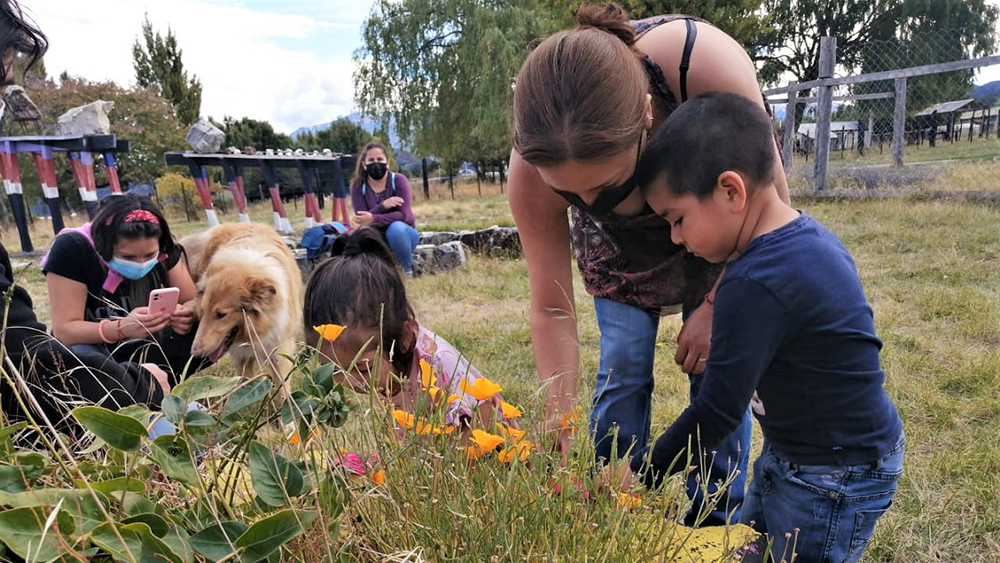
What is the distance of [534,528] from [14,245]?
15054mm

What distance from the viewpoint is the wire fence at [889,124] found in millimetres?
9414

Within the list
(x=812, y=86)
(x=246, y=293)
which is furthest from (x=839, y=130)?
(x=246, y=293)

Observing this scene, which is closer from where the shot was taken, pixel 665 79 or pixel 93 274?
pixel 665 79

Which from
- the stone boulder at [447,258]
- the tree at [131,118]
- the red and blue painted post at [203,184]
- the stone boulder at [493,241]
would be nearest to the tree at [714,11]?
the stone boulder at [493,241]

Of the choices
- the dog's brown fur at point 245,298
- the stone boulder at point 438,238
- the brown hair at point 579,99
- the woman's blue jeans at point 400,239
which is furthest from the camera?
the stone boulder at point 438,238

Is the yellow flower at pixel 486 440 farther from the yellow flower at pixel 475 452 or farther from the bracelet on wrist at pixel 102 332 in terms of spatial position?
the bracelet on wrist at pixel 102 332

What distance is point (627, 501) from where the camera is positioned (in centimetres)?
83

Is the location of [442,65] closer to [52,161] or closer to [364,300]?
[52,161]

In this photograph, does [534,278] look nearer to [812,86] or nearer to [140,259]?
[140,259]

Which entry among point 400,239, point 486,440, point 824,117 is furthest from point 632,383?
point 824,117

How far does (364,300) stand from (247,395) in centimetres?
138

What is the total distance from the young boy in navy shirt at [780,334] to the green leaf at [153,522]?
922 millimetres

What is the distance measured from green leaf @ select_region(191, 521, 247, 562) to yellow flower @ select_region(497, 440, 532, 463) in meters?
0.37

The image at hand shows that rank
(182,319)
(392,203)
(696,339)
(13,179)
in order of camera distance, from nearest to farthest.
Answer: (696,339)
(182,319)
(392,203)
(13,179)
